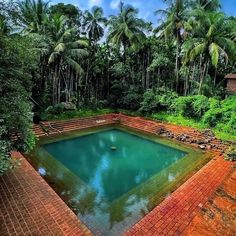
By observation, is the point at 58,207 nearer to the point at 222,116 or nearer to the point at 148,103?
the point at 222,116

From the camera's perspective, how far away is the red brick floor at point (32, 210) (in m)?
4.61

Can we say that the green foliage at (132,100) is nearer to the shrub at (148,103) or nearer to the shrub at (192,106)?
the shrub at (148,103)

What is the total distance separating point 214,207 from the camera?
5719mm

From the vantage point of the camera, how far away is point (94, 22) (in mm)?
19641

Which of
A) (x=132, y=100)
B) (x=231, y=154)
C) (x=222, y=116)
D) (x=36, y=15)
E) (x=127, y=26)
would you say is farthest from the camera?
(x=127, y=26)

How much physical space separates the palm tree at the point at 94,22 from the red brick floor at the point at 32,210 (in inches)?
638

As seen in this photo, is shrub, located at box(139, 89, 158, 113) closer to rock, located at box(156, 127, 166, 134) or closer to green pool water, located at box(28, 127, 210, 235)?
rock, located at box(156, 127, 166, 134)

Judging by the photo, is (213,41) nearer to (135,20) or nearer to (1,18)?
(135,20)

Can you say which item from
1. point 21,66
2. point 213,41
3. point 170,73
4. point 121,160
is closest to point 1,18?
point 21,66

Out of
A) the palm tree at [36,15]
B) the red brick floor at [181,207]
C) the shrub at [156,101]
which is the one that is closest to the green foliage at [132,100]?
the shrub at [156,101]

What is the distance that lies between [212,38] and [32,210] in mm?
14280

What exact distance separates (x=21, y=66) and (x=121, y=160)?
5631 millimetres

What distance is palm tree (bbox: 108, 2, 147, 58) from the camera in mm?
18422

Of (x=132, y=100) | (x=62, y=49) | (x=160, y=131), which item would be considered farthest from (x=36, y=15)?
(x=160, y=131)
